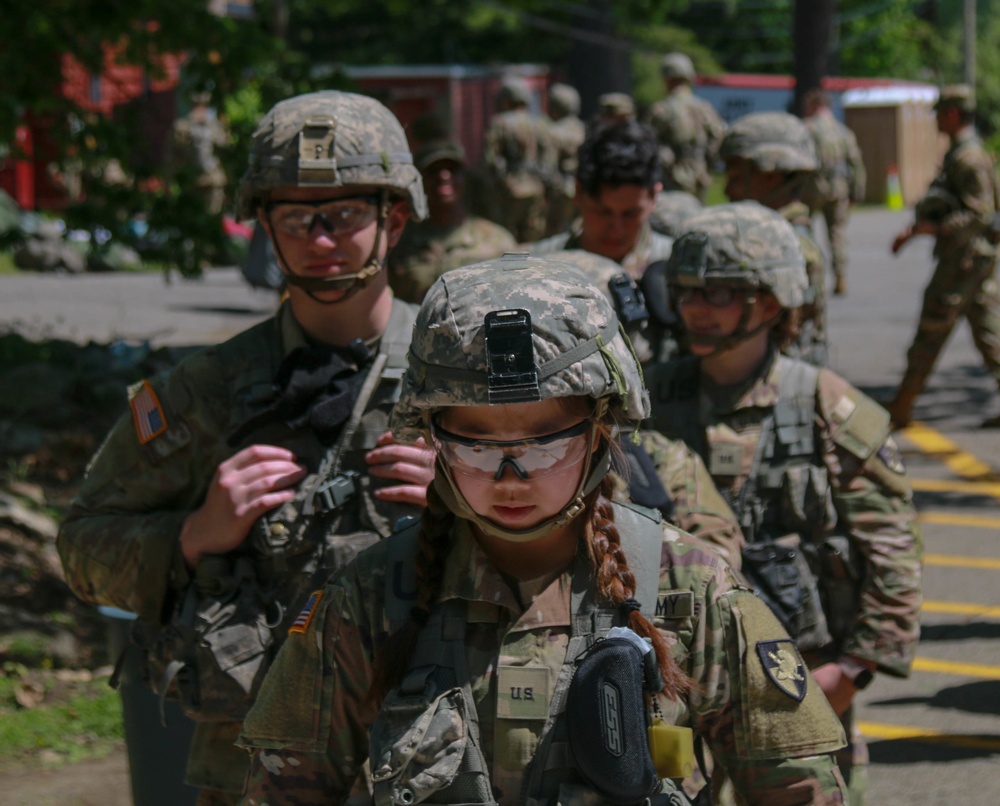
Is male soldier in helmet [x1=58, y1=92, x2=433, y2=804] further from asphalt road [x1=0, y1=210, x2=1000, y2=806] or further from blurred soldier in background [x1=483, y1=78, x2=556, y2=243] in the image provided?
blurred soldier in background [x1=483, y1=78, x2=556, y2=243]

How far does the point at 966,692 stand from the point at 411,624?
14.7 ft

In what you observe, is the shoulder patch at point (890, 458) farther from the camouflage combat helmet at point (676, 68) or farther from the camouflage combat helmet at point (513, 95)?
the camouflage combat helmet at point (513, 95)

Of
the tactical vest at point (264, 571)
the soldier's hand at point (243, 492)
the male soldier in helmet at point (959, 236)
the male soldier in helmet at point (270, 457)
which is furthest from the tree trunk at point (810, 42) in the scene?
the soldier's hand at point (243, 492)

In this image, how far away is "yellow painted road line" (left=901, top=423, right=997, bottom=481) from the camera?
10039 mm

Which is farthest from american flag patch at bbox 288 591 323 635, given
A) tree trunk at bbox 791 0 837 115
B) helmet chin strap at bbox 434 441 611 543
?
tree trunk at bbox 791 0 837 115

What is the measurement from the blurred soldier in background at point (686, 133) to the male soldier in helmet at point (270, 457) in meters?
11.9

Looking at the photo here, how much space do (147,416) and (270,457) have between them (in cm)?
37

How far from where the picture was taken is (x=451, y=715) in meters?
2.43

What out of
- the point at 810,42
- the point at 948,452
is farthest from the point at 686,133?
the point at 948,452

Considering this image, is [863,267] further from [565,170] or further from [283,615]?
[283,615]

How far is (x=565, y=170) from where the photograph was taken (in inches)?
666

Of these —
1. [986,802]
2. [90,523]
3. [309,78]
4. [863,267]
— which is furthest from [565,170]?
[90,523]

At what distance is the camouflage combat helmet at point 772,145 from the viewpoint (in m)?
6.73

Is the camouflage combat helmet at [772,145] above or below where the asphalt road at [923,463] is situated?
above
